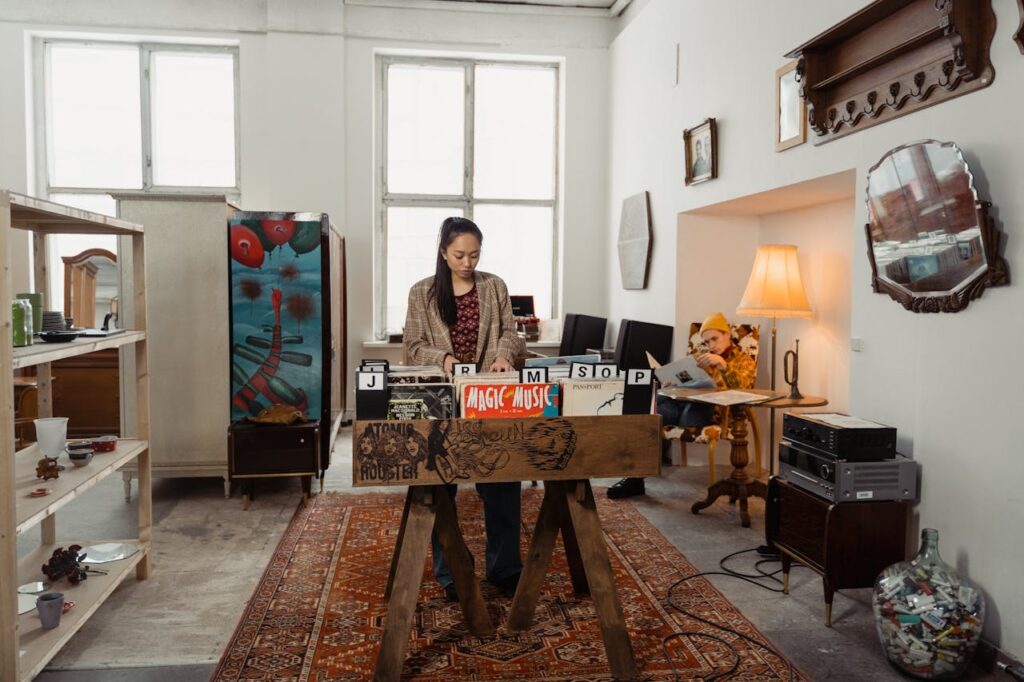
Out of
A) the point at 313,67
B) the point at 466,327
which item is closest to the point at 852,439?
the point at 466,327

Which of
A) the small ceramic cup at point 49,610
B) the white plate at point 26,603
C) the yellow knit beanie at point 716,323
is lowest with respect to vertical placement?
the white plate at point 26,603

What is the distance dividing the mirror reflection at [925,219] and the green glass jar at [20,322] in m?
3.17

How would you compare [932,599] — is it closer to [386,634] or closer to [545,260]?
[386,634]

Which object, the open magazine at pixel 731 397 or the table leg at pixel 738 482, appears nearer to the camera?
the open magazine at pixel 731 397

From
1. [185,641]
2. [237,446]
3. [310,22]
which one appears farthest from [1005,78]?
[310,22]

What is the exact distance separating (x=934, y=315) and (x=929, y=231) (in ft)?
1.05

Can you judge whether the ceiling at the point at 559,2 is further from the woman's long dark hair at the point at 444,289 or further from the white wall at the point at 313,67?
the woman's long dark hair at the point at 444,289

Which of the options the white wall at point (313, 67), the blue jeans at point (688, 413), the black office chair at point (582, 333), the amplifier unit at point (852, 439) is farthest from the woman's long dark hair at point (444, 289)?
the white wall at point (313, 67)

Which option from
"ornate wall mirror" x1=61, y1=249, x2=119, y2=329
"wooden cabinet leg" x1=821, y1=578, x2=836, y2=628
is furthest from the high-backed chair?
"ornate wall mirror" x1=61, y1=249, x2=119, y2=329

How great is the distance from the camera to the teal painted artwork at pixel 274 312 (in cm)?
480

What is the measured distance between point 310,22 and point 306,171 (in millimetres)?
1348

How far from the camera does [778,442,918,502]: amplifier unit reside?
2943 millimetres

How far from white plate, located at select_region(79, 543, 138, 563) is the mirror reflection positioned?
11.4ft

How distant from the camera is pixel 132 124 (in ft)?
24.2
